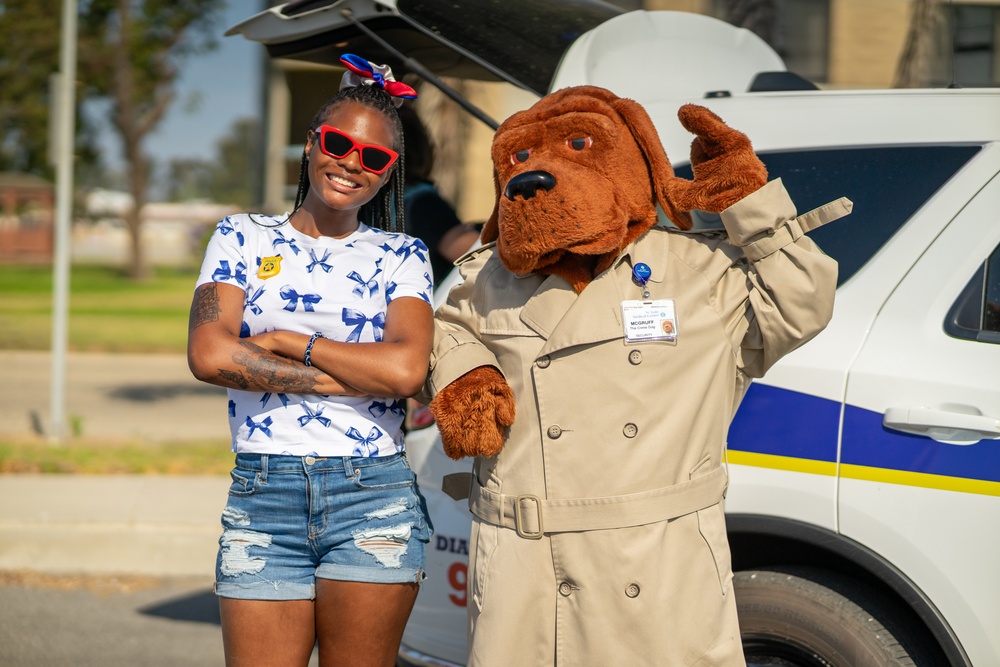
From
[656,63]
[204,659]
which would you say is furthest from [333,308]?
[204,659]

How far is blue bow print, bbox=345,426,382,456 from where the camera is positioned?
238cm

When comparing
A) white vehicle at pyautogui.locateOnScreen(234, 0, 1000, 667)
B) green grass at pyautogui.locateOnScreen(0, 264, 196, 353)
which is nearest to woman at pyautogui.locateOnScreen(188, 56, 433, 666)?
white vehicle at pyautogui.locateOnScreen(234, 0, 1000, 667)

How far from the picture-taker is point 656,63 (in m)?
3.31

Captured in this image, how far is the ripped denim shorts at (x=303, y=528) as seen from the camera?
2342 millimetres

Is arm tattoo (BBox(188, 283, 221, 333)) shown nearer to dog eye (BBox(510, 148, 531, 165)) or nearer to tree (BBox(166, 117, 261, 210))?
dog eye (BBox(510, 148, 531, 165))

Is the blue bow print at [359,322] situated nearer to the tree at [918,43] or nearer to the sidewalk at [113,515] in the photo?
the sidewalk at [113,515]

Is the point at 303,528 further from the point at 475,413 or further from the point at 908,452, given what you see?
the point at 908,452

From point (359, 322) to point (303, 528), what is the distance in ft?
1.59

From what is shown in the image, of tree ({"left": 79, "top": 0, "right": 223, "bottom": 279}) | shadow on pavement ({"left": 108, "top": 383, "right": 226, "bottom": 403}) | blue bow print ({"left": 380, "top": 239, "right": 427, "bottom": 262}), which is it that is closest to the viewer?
blue bow print ({"left": 380, "top": 239, "right": 427, "bottom": 262})

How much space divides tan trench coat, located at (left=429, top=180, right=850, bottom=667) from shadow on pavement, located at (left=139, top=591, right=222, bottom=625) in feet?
9.41

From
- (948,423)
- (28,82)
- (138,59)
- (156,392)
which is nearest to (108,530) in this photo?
(948,423)

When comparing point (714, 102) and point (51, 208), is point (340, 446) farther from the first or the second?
point (51, 208)

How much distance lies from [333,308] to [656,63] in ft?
4.84

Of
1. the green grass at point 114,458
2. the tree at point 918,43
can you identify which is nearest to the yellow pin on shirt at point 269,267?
the tree at point 918,43
